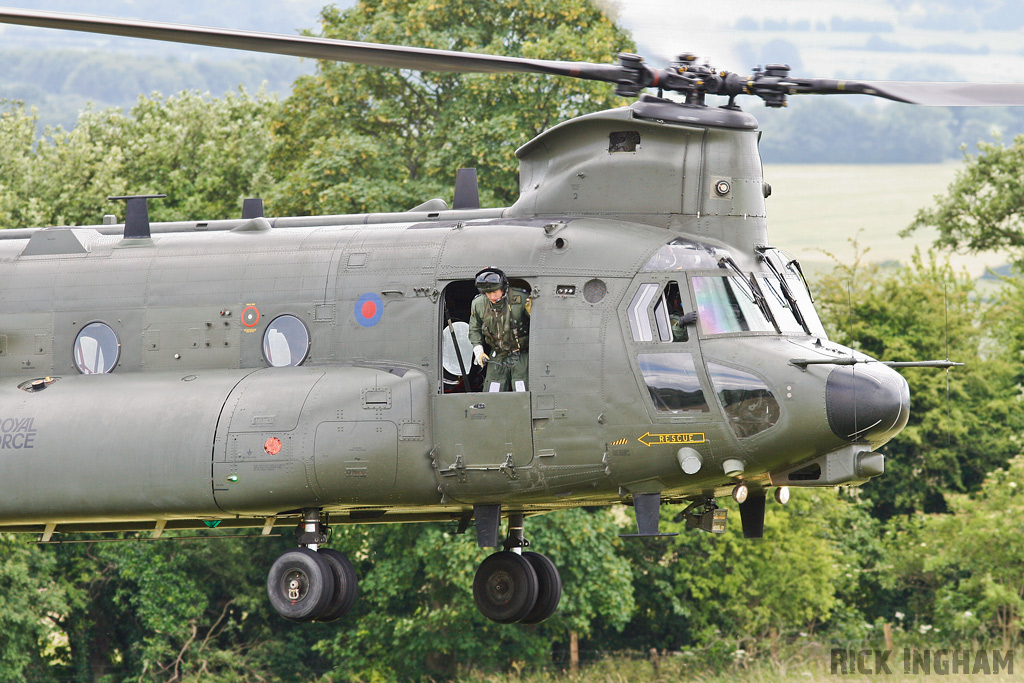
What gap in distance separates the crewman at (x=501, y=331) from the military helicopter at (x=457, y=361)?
6.9 inches

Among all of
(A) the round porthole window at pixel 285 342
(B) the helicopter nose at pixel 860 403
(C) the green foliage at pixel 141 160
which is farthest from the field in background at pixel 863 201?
(A) the round porthole window at pixel 285 342

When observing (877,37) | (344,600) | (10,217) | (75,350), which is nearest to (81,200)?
(10,217)

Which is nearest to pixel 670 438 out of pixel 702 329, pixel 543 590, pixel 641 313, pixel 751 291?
pixel 702 329

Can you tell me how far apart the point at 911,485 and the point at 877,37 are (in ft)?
283

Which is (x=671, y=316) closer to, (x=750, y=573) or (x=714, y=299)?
(x=714, y=299)

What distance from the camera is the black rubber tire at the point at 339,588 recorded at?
11930 mm

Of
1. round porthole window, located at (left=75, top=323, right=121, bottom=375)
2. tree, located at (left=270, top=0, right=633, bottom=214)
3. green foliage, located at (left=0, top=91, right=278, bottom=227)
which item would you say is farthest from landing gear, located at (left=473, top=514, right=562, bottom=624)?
green foliage, located at (left=0, top=91, right=278, bottom=227)

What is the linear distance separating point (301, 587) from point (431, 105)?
21373 millimetres

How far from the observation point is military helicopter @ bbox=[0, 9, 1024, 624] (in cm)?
1113

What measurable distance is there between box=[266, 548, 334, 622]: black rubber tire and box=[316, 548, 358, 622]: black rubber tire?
86mm

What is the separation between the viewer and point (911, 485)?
41281 mm

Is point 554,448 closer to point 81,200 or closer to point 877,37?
point 81,200

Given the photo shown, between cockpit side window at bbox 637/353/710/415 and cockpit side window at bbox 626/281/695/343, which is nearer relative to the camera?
cockpit side window at bbox 637/353/710/415

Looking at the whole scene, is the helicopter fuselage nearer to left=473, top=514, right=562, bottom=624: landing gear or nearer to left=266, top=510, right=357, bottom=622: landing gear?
left=266, top=510, right=357, bottom=622: landing gear
